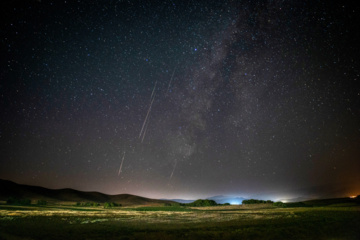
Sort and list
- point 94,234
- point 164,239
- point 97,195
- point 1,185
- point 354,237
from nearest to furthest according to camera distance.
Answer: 1. point 354,237
2. point 164,239
3. point 94,234
4. point 1,185
5. point 97,195

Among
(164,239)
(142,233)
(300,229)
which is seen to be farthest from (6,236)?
(300,229)

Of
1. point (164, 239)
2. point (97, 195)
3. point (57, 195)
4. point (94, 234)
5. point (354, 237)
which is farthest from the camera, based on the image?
point (97, 195)

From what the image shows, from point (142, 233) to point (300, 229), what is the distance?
12938 mm

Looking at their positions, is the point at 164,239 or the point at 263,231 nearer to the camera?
the point at 164,239

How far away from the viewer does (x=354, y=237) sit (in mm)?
13492

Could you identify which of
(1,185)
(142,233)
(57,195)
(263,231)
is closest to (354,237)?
(263,231)

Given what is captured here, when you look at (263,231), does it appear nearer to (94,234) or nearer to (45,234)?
(94,234)

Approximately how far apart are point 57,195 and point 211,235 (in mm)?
140128

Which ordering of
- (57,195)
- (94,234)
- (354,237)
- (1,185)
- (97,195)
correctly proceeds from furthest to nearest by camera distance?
(97,195) → (57,195) → (1,185) → (94,234) → (354,237)

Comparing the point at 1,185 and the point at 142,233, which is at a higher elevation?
the point at 1,185

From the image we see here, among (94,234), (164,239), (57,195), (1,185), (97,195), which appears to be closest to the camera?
(164,239)

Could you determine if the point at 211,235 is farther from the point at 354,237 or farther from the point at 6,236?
the point at 6,236

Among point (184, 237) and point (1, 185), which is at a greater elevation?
point (1, 185)

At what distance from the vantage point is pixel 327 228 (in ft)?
55.9
